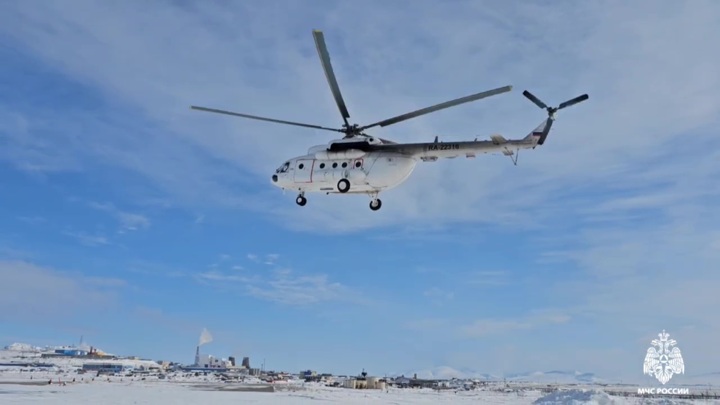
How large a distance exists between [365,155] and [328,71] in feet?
13.8

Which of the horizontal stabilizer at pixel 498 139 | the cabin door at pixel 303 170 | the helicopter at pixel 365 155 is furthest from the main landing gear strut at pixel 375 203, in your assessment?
the horizontal stabilizer at pixel 498 139

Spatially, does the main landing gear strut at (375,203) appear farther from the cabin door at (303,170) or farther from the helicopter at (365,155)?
the cabin door at (303,170)

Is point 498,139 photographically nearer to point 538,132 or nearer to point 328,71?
point 538,132

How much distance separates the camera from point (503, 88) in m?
22.0

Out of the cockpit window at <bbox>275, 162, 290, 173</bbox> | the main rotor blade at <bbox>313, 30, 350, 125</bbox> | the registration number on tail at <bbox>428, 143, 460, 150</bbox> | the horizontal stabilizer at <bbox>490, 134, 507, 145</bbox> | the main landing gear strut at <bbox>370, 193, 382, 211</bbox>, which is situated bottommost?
the main landing gear strut at <bbox>370, 193, 382, 211</bbox>

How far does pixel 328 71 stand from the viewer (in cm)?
2403

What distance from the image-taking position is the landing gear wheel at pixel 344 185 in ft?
86.7

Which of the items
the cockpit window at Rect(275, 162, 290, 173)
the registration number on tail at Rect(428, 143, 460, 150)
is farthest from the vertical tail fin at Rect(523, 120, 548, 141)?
the cockpit window at Rect(275, 162, 290, 173)

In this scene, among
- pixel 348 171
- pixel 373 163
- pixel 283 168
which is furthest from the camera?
pixel 283 168

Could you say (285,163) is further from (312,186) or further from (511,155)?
(511,155)

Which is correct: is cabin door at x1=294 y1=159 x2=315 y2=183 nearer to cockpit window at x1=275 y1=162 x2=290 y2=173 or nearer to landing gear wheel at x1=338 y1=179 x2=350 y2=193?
cockpit window at x1=275 y1=162 x2=290 y2=173

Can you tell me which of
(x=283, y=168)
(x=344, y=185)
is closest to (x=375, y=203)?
(x=344, y=185)

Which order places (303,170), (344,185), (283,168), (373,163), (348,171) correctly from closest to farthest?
(373,163), (348,171), (344,185), (303,170), (283,168)

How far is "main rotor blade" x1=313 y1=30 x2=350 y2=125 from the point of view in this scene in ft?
73.7
